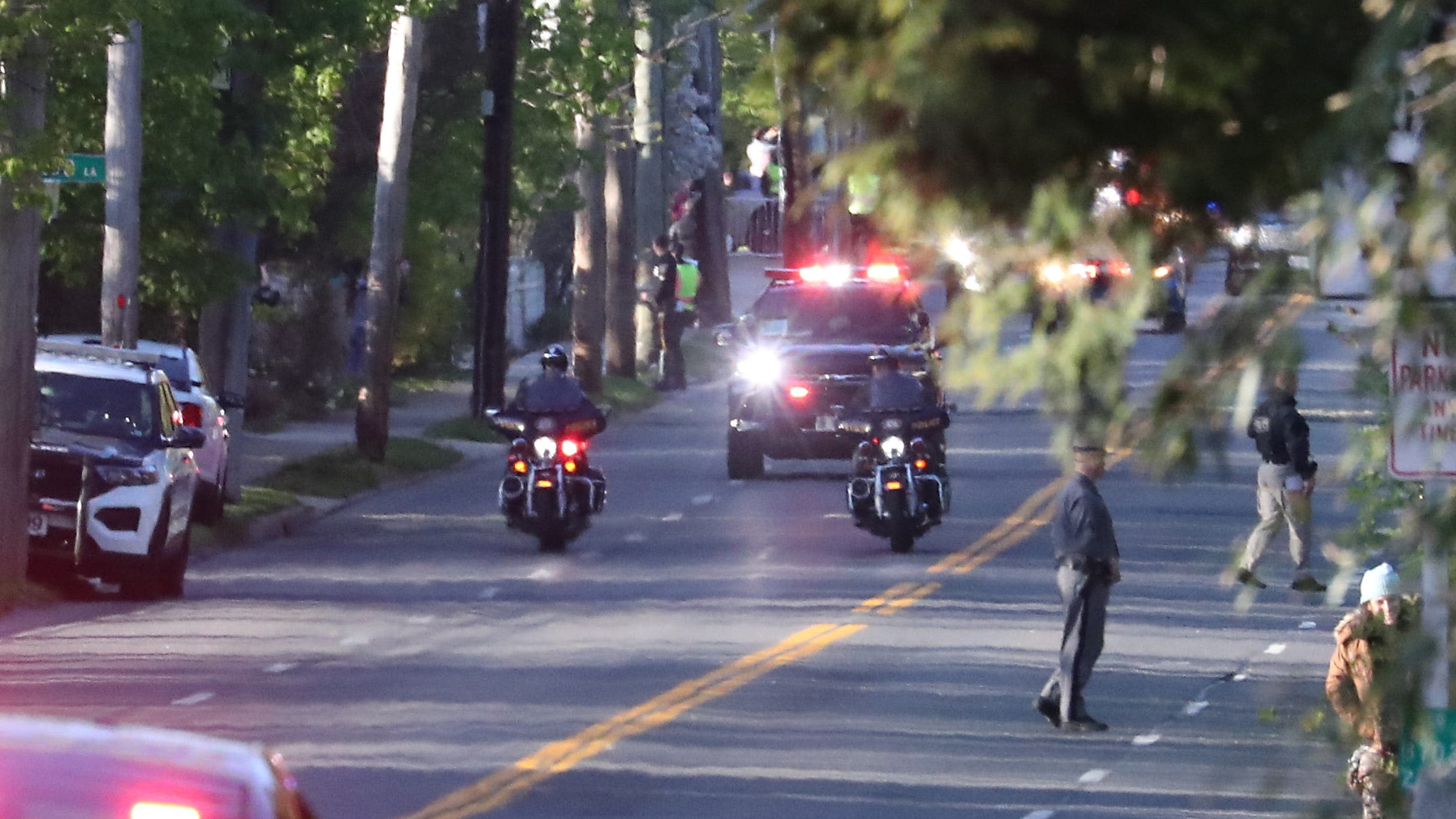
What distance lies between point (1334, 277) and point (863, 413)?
18.4m

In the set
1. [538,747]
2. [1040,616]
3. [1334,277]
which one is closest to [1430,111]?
[1334,277]

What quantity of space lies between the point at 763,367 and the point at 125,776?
21771 millimetres

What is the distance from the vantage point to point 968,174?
154 inches

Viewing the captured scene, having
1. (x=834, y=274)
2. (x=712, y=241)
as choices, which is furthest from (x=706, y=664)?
(x=712, y=241)

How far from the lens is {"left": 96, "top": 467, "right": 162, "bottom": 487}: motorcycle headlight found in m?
18.8

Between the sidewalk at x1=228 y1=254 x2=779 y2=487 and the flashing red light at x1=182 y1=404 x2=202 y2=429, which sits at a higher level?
the flashing red light at x1=182 y1=404 x2=202 y2=429

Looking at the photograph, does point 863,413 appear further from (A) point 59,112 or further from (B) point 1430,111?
(B) point 1430,111

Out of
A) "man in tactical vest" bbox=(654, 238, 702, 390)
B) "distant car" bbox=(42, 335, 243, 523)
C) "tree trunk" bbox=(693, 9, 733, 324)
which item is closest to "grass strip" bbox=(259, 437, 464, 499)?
"distant car" bbox=(42, 335, 243, 523)

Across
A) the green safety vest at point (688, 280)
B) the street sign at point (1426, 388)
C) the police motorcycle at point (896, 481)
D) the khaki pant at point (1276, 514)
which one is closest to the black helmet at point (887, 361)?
the police motorcycle at point (896, 481)

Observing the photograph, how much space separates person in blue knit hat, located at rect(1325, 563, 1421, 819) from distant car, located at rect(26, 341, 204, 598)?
34.4 ft

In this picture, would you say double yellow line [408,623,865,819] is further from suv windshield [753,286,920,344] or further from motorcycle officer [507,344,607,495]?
suv windshield [753,286,920,344]

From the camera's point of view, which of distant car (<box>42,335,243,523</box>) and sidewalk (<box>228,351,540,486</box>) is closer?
distant car (<box>42,335,243,523</box>)

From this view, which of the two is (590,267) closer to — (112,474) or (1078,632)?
(112,474)

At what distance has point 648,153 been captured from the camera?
44.6 metres
